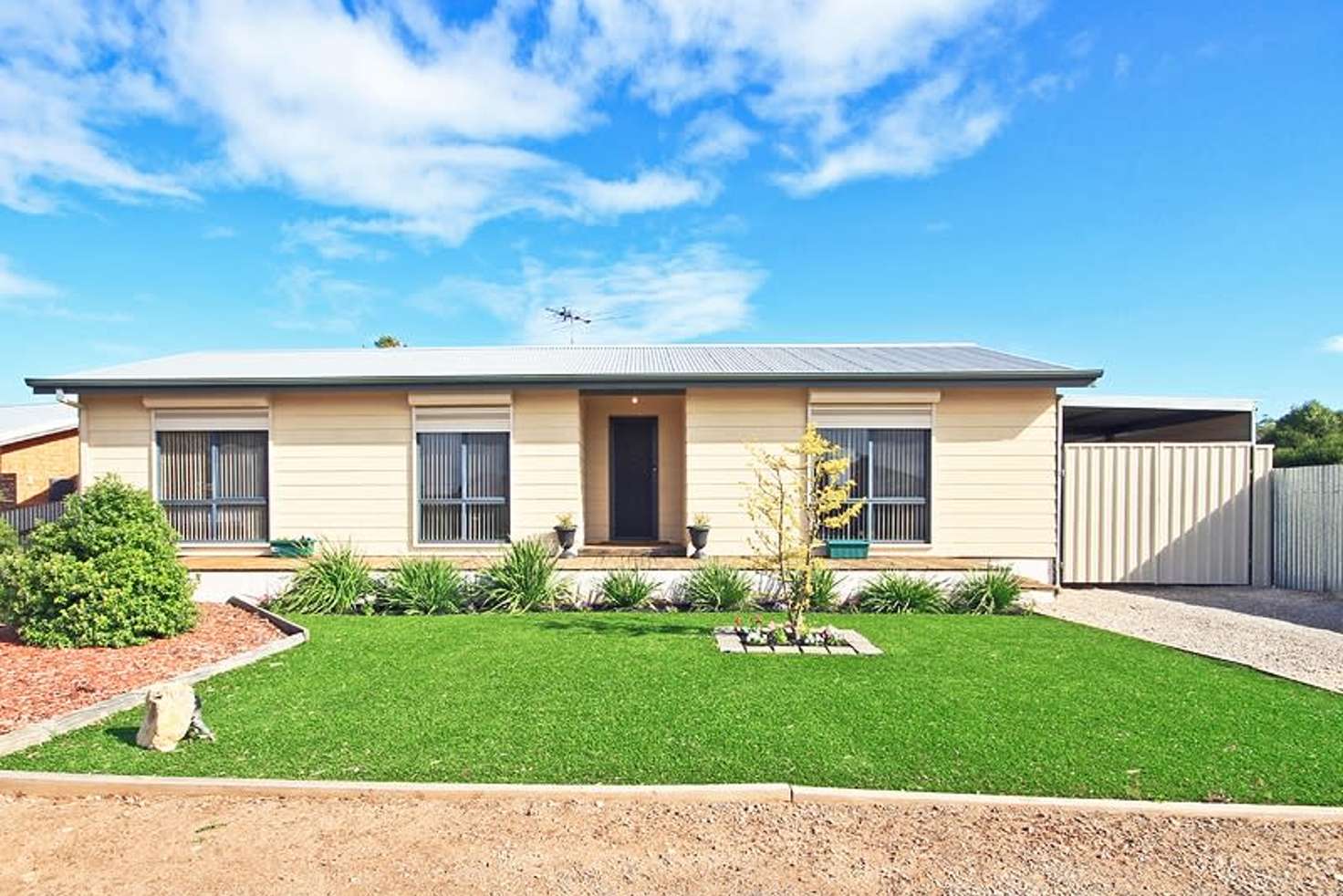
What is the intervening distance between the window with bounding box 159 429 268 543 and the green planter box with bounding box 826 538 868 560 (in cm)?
909

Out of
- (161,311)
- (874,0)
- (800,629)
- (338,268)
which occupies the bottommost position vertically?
(800,629)

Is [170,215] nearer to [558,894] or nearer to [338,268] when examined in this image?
[338,268]

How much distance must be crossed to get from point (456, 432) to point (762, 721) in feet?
25.1

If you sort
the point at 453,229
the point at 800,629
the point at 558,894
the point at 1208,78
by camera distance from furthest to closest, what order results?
the point at 453,229 → the point at 1208,78 → the point at 800,629 → the point at 558,894

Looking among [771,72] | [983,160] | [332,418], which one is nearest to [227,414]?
[332,418]

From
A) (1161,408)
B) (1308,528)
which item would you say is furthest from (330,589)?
(1308,528)

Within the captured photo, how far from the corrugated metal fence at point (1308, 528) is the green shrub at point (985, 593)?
5.09 m

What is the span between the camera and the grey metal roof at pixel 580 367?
1006cm

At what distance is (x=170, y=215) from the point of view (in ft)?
44.5

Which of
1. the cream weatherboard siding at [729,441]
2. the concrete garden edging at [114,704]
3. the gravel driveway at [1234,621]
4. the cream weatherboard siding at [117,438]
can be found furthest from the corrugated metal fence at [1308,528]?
the cream weatherboard siding at [117,438]

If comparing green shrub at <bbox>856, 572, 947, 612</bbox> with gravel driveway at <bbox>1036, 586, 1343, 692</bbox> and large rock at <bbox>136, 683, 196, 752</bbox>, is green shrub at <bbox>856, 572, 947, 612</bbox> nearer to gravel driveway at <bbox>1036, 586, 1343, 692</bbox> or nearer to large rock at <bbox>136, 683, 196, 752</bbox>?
gravel driveway at <bbox>1036, 586, 1343, 692</bbox>

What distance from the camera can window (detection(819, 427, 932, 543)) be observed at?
1052 cm

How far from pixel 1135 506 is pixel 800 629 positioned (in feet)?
23.8

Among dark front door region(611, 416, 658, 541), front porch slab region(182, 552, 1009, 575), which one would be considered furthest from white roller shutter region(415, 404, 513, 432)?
dark front door region(611, 416, 658, 541)
